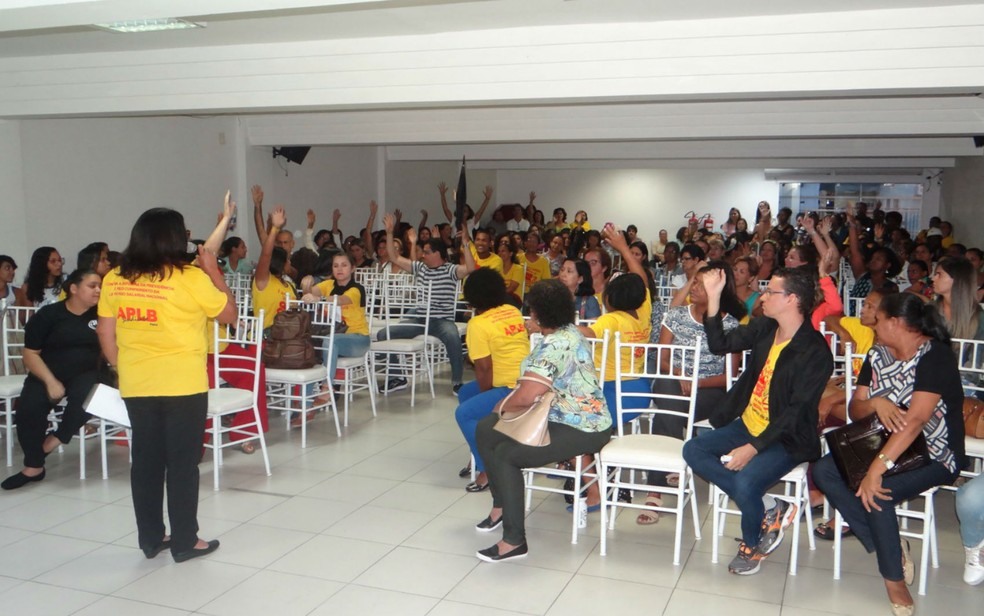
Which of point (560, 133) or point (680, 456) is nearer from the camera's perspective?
point (680, 456)

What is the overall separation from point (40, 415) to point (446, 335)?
3.07 metres

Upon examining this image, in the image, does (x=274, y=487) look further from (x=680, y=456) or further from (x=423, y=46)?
(x=423, y=46)

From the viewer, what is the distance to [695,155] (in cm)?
1061

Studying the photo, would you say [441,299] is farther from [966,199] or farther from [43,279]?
[966,199]

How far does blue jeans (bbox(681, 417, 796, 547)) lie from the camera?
10.9 feet

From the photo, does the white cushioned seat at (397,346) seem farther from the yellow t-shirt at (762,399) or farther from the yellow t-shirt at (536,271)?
the yellow t-shirt at (762,399)

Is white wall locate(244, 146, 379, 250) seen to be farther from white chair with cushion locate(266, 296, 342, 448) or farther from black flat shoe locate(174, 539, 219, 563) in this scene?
black flat shoe locate(174, 539, 219, 563)

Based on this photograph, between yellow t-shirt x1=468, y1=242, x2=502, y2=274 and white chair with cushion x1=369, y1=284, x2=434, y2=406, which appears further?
yellow t-shirt x1=468, y1=242, x2=502, y2=274

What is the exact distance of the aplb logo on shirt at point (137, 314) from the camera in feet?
10.9

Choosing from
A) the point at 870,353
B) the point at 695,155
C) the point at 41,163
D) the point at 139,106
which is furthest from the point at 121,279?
the point at 695,155

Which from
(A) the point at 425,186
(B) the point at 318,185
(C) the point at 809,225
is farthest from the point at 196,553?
(A) the point at 425,186

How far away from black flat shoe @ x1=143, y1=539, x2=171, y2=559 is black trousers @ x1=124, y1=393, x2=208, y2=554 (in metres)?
0.02

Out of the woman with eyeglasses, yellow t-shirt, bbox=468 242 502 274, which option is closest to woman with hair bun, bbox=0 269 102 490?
the woman with eyeglasses

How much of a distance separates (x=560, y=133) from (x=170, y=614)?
6213mm
